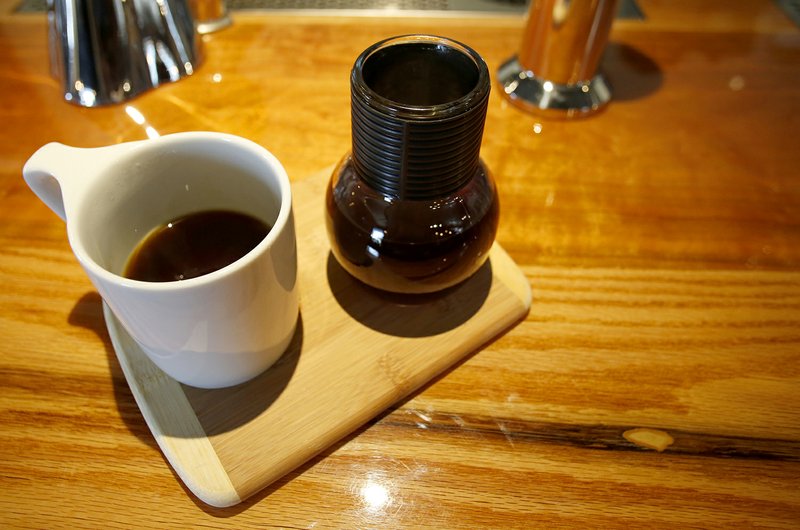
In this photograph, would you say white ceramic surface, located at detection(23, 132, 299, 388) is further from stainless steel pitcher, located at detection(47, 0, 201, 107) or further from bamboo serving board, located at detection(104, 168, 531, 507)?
stainless steel pitcher, located at detection(47, 0, 201, 107)

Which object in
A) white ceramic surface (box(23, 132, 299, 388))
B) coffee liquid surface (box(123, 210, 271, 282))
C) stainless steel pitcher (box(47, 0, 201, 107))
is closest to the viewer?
white ceramic surface (box(23, 132, 299, 388))

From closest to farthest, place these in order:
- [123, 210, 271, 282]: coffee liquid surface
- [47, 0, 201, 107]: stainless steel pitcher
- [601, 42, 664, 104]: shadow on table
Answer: [123, 210, 271, 282]: coffee liquid surface < [47, 0, 201, 107]: stainless steel pitcher < [601, 42, 664, 104]: shadow on table

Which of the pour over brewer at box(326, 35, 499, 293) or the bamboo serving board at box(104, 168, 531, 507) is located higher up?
the pour over brewer at box(326, 35, 499, 293)

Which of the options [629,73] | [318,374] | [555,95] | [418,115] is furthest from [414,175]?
[629,73]

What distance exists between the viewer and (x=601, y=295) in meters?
0.54

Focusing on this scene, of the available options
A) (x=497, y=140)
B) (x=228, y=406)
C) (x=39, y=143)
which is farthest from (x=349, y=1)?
(x=228, y=406)

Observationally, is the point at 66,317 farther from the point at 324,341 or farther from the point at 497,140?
the point at 497,140

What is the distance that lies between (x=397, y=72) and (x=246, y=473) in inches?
12.8

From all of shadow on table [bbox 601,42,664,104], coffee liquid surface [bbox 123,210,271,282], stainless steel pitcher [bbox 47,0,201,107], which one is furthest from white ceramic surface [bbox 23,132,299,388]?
shadow on table [bbox 601,42,664,104]

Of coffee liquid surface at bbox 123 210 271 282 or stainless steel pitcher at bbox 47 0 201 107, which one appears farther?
stainless steel pitcher at bbox 47 0 201 107

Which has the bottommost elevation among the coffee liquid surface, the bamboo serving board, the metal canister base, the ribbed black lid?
the bamboo serving board

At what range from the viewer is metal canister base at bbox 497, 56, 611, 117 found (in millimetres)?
761

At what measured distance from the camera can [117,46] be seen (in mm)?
716

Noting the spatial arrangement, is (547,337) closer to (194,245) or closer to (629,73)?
(194,245)
